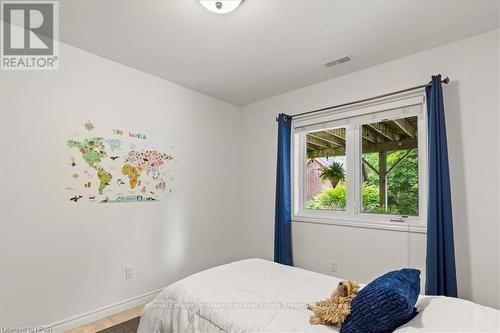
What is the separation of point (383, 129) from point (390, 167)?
1.34 feet

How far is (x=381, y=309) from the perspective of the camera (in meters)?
1.21

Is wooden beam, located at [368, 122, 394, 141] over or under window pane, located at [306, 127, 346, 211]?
over

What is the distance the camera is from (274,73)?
9.89 feet

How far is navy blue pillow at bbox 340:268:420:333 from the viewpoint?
1.21 m

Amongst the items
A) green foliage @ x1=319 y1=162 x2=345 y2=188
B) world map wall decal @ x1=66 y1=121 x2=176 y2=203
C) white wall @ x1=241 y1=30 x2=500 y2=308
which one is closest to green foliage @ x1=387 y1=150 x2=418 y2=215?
white wall @ x1=241 y1=30 x2=500 y2=308

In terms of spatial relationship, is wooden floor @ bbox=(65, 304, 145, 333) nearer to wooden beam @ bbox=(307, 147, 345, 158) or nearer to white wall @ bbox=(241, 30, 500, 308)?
white wall @ bbox=(241, 30, 500, 308)

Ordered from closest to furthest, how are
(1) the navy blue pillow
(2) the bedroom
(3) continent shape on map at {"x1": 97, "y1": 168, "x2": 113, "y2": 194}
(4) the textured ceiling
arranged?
(1) the navy blue pillow < (4) the textured ceiling < (2) the bedroom < (3) continent shape on map at {"x1": 97, "y1": 168, "x2": 113, "y2": 194}

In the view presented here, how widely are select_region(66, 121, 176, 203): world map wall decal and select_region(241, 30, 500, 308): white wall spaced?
5.82 feet

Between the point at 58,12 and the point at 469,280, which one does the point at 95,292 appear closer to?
the point at 58,12

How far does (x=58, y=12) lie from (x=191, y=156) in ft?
6.11

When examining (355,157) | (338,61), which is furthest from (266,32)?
(355,157)

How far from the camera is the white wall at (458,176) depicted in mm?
2160

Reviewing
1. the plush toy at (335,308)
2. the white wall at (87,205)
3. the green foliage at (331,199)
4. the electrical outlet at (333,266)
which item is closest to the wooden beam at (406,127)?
the green foliage at (331,199)

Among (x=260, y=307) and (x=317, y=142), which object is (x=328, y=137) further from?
(x=260, y=307)
